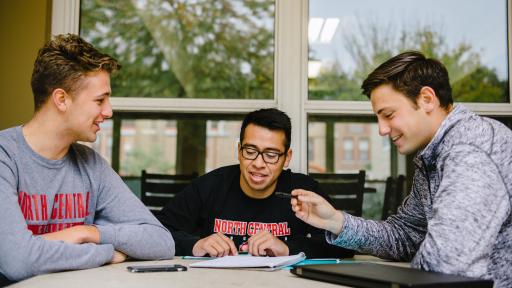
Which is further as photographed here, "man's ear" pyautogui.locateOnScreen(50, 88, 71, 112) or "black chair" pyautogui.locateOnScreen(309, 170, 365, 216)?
"black chair" pyautogui.locateOnScreen(309, 170, 365, 216)

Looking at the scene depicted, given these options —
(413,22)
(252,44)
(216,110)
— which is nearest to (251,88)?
(252,44)

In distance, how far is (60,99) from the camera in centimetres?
173

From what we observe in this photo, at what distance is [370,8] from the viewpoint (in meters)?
3.29

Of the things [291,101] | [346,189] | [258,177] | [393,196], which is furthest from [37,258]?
[393,196]

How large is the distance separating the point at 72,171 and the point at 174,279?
2.24 feet

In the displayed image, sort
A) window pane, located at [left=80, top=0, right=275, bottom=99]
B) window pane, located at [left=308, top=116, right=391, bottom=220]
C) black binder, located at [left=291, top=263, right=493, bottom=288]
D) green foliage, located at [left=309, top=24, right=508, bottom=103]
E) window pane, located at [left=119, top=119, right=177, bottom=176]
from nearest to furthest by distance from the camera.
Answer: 1. black binder, located at [left=291, top=263, right=493, bottom=288]
2. green foliage, located at [left=309, top=24, right=508, bottom=103]
3. window pane, located at [left=80, top=0, right=275, bottom=99]
4. window pane, located at [left=119, top=119, right=177, bottom=176]
5. window pane, located at [left=308, top=116, right=391, bottom=220]

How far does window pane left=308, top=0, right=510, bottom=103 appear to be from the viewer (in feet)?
9.43

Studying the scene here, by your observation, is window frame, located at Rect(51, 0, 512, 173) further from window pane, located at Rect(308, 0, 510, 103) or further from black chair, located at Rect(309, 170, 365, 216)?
black chair, located at Rect(309, 170, 365, 216)

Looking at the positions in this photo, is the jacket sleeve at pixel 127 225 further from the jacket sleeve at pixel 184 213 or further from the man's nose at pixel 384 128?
the man's nose at pixel 384 128

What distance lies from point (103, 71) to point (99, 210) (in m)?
0.46

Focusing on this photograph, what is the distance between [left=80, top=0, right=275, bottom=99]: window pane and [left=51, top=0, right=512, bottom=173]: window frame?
941 millimetres

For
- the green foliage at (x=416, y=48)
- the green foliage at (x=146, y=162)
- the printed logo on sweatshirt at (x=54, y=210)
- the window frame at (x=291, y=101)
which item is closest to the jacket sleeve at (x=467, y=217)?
the printed logo on sweatshirt at (x=54, y=210)

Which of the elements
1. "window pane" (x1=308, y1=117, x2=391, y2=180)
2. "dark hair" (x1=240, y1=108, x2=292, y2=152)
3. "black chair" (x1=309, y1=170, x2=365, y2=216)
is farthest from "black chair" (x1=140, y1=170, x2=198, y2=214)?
"window pane" (x1=308, y1=117, x2=391, y2=180)

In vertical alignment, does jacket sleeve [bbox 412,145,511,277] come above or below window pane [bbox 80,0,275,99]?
below
